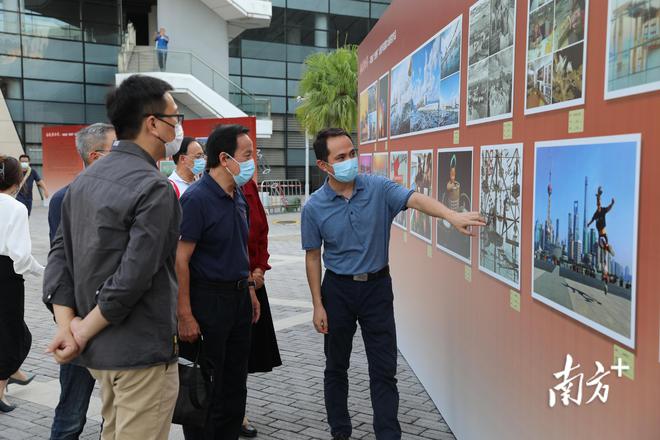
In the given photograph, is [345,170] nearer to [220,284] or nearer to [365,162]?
[220,284]

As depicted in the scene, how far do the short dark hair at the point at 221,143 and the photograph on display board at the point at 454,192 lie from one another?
A: 1385 millimetres

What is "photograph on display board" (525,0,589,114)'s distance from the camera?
2.50m

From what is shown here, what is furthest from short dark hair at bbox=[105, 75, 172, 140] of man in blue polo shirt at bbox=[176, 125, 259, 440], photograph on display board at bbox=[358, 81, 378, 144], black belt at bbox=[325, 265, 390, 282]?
photograph on display board at bbox=[358, 81, 378, 144]

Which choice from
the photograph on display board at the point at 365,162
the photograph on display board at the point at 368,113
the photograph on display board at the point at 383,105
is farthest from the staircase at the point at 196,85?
the photograph on display board at the point at 383,105

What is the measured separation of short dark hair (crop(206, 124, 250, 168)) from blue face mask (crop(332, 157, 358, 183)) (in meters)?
0.63

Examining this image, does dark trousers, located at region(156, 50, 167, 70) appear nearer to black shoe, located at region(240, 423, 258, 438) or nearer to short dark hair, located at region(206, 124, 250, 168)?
short dark hair, located at region(206, 124, 250, 168)

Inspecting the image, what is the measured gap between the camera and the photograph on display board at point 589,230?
2217 mm

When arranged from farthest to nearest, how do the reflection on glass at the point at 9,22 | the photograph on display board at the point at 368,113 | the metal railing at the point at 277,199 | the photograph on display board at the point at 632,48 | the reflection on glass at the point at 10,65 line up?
the reflection on glass at the point at 10,65
the reflection on glass at the point at 9,22
the metal railing at the point at 277,199
the photograph on display board at the point at 368,113
the photograph on display board at the point at 632,48

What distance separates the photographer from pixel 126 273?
7.68 ft

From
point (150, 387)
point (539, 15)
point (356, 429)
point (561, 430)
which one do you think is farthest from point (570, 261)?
point (356, 429)

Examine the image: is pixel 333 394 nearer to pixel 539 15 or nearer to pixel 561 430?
pixel 561 430

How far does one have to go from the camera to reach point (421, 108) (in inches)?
198

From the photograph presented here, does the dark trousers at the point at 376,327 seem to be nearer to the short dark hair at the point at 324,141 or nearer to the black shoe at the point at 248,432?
the short dark hair at the point at 324,141

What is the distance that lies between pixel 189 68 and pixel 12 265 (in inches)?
789
